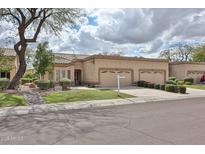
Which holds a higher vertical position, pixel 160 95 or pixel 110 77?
pixel 110 77

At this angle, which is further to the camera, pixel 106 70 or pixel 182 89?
pixel 106 70


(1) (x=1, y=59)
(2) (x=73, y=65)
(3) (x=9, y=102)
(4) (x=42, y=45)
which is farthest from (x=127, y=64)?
(3) (x=9, y=102)

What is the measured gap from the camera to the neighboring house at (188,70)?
3580 centimetres

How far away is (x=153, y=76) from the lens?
98.6 ft

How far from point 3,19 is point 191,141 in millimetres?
18423

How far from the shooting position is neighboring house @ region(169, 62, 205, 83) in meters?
35.8

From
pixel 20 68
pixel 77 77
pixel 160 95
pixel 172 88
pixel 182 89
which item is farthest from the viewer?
pixel 77 77

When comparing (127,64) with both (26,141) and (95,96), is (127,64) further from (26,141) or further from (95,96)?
(26,141)

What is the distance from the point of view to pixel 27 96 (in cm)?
1647

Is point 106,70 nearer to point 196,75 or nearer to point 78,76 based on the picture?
point 78,76

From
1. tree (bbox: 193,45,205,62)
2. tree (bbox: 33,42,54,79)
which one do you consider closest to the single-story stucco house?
tree (bbox: 33,42,54,79)

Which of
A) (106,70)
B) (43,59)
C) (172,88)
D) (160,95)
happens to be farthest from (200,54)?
(43,59)

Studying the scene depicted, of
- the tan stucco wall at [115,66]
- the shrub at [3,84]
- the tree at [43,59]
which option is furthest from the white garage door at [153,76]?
the shrub at [3,84]

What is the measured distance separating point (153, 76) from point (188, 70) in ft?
29.2
